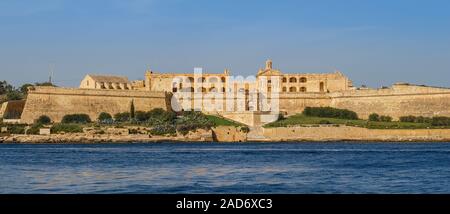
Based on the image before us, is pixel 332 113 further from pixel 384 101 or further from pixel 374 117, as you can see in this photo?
pixel 384 101

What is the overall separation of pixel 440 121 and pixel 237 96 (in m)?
19.3

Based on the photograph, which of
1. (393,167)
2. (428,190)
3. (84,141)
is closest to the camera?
(428,190)

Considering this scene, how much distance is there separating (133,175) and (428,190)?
8410 millimetres

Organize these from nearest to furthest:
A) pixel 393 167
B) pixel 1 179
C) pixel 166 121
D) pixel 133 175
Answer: pixel 1 179, pixel 133 175, pixel 393 167, pixel 166 121

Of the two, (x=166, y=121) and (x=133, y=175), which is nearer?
(x=133, y=175)

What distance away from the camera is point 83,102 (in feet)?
227

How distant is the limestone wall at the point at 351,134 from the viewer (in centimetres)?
6025

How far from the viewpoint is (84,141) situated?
60.8 meters

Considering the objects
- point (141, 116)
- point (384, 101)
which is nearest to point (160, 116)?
point (141, 116)

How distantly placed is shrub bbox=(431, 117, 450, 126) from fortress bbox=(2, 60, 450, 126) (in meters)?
1.40

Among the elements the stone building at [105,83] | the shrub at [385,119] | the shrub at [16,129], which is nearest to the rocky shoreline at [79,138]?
the shrub at [16,129]

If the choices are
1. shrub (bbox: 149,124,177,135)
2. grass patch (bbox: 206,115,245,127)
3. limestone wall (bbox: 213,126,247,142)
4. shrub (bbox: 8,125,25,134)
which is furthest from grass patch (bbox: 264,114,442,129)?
shrub (bbox: 8,125,25,134)
